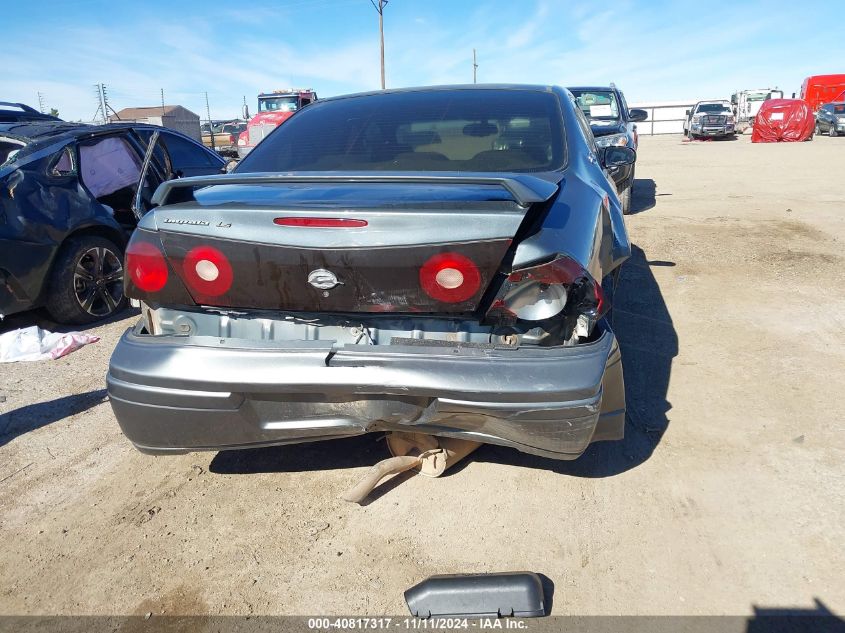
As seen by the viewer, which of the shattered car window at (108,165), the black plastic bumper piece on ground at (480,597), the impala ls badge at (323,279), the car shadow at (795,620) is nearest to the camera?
the car shadow at (795,620)

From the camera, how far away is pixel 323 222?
2.06 metres

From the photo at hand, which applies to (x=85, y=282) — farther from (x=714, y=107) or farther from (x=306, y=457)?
(x=714, y=107)

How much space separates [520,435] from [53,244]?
155 inches

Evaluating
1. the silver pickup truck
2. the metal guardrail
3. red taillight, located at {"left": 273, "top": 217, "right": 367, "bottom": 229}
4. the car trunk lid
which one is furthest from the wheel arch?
the metal guardrail

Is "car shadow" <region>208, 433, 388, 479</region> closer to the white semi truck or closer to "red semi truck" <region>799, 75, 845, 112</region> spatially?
the white semi truck

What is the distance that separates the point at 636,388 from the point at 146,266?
2573 mm

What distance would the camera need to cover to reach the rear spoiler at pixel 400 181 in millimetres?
1994

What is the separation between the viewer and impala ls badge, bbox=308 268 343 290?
2098 millimetres

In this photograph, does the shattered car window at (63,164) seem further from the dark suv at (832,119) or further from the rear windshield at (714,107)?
the dark suv at (832,119)

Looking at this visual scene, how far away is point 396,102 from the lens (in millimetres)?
3328

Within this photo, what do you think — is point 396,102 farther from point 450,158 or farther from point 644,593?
point 644,593

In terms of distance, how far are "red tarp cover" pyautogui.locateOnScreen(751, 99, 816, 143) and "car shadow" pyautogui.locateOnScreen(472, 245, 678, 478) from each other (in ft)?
85.4

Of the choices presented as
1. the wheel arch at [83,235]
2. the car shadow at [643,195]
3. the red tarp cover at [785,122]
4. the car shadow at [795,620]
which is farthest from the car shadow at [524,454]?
the red tarp cover at [785,122]

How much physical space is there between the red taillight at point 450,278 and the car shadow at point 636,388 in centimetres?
110
